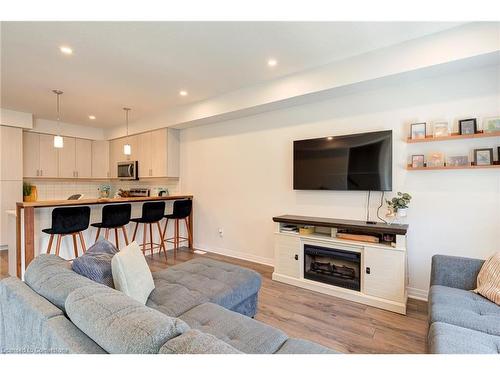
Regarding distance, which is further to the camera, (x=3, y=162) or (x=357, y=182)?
(x=3, y=162)

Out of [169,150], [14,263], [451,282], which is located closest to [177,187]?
[169,150]

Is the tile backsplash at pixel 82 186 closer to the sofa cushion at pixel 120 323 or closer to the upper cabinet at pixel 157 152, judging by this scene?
the upper cabinet at pixel 157 152

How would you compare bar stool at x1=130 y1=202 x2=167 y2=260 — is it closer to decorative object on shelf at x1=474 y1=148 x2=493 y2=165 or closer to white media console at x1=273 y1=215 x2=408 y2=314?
white media console at x1=273 y1=215 x2=408 y2=314

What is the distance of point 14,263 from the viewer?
3277 millimetres

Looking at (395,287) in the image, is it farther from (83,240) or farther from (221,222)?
(83,240)

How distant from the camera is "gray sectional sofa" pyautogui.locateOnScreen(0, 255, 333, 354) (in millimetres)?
913

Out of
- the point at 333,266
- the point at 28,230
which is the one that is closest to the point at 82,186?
the point at 28,230

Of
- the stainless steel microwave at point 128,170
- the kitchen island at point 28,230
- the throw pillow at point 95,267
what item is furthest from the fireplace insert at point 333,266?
the stainless steel microwave at point 128,170

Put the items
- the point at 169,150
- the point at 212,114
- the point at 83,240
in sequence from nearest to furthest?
the point at 83,240 → the point at 212,114 → the point at 169,150

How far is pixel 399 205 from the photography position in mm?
2793

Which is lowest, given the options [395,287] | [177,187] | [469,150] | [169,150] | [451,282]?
[395,287]

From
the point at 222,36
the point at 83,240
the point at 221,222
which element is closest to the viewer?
the point at 222,36

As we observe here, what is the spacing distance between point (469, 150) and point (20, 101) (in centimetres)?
642

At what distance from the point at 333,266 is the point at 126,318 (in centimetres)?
261
